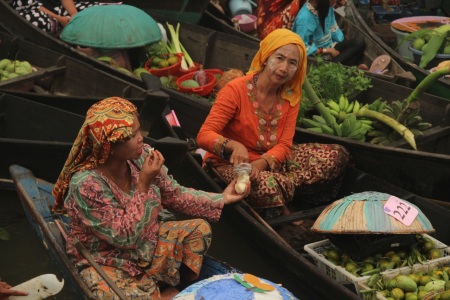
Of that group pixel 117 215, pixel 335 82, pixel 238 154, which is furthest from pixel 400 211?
pixel 335 82

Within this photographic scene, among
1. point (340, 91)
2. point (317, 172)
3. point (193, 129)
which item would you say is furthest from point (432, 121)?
point (193, 129)

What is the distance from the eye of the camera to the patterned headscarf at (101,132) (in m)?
3.51

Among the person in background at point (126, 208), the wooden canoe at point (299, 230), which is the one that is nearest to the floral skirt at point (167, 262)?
the person in background at point (126, 208)

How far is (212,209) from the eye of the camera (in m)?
4.11

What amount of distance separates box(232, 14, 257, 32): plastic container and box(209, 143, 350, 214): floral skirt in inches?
133

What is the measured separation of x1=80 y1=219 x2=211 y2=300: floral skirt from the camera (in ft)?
12.4

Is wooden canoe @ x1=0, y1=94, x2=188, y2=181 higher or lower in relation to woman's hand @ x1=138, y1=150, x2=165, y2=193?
lower

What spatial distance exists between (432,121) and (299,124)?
1.03 meters

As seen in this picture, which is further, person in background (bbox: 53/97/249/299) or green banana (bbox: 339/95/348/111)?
green banana (bbox: 339/95/348/111)

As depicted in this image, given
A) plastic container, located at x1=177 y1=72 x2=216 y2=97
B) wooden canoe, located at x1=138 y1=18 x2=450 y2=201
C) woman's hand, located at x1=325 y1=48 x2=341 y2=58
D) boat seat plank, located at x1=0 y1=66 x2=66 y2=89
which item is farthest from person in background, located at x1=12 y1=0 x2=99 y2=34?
woman's hand, located at x1=325 y1=48 x2=341 y2=58

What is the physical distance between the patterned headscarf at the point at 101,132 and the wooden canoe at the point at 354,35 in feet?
11.6

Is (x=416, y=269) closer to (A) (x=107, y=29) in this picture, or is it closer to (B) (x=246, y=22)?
(A) (x=107, y=29)

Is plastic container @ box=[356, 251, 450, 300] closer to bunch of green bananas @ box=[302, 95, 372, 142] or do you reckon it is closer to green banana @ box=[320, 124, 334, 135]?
bunch of green bananas @ box=[302, 95, 372, 142]

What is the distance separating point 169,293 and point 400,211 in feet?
4.13
